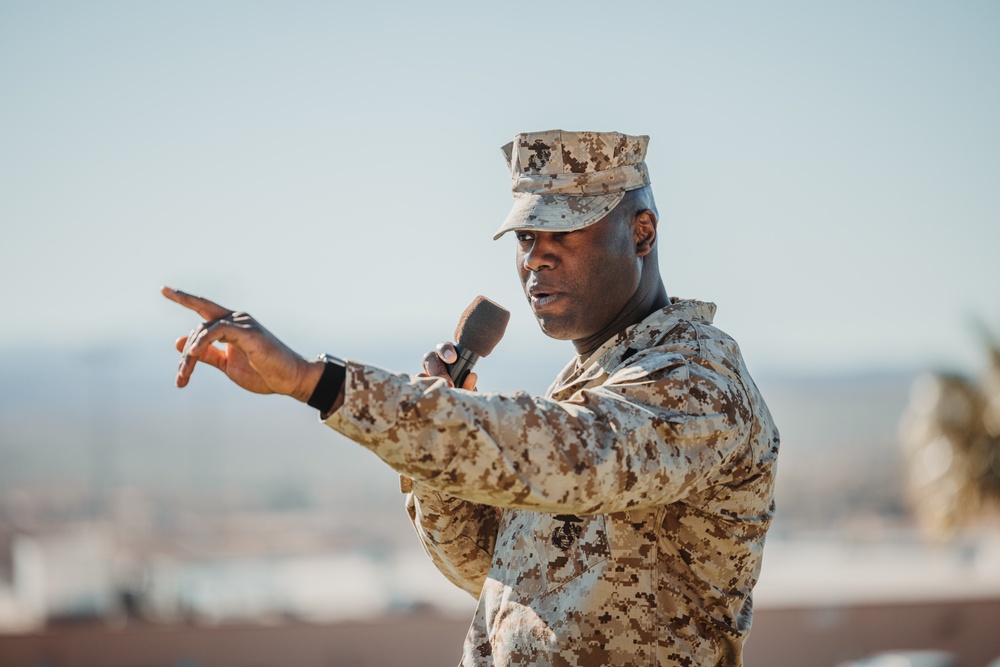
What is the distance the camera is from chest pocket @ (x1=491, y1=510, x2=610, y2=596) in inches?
122

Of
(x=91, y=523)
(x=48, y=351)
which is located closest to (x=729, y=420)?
(x=91, y=523)

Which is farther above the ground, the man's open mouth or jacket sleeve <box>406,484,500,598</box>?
the man's open mouth

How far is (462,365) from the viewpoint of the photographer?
12.1 ft

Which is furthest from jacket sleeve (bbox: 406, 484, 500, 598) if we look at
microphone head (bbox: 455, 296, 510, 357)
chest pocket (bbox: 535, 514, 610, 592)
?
chest pocket (bbox: 535, 514, 610, 592)

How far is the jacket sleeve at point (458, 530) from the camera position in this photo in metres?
3.69

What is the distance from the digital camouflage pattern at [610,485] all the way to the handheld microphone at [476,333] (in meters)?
0.35

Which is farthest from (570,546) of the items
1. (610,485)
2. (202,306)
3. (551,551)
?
(202,306)

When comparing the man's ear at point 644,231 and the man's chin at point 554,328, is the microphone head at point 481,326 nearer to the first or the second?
the man's chin at point 554,328

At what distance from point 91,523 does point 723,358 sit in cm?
6844

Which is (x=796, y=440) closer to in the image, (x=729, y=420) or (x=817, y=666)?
(x=817, y=666)

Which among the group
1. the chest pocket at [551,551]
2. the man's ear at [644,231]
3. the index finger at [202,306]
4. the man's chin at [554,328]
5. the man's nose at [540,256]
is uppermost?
the man's ear at [644,231]

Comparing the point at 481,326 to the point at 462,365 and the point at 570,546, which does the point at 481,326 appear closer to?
the point at 462,365

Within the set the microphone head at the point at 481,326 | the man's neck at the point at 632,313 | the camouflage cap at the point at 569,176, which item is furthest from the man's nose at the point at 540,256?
the microphone head at the point at 481,326

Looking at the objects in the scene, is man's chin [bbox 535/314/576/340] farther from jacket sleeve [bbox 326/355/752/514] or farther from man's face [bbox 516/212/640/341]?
jacket sleeve [bbox 326/355/752/514]
